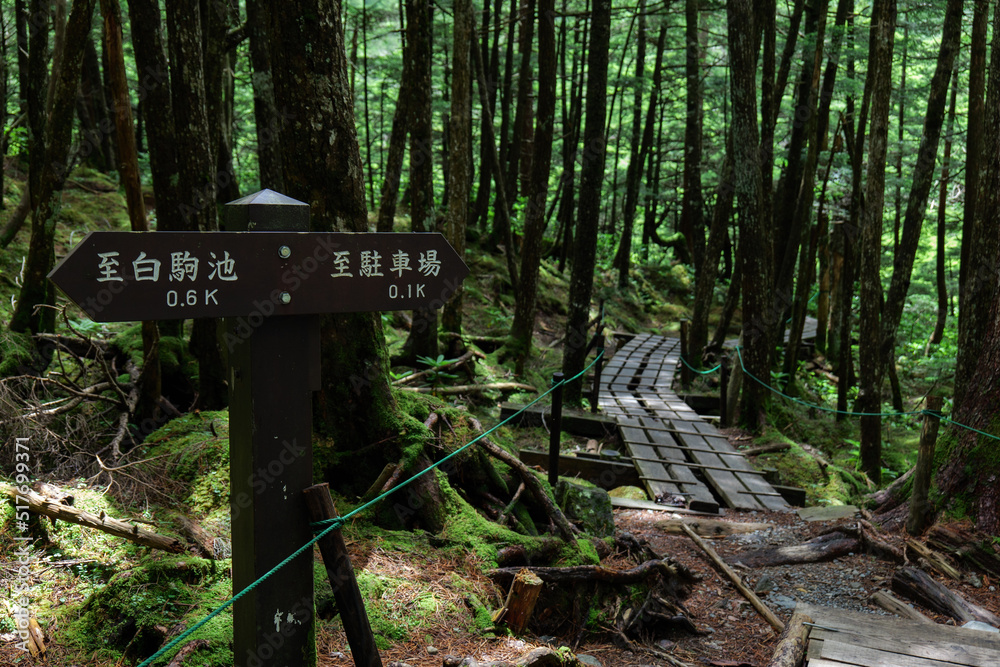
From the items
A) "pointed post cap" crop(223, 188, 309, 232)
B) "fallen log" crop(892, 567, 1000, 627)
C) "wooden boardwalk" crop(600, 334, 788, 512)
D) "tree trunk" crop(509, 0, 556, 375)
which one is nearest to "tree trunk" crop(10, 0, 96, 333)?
"pointed post cap" crop(223, 188, 309, 232)

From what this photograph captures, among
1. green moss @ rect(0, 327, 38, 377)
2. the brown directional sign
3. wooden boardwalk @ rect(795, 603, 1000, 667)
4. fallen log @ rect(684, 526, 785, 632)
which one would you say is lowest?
fallen log @ rect(684, 526, 785, 632)

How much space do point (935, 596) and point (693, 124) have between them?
16535 millimetres

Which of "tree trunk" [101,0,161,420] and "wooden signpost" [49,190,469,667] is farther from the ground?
"tree trunk" [101,0,161,420]

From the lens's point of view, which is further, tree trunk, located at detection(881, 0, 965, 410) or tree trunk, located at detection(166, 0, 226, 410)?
tree trunk, located at detection(881, 0, 965, 410)

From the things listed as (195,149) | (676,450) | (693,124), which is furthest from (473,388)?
(693,124)

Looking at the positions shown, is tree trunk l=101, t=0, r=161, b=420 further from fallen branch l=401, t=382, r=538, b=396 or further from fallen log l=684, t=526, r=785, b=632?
fallen log l=684, t=526, r=785, b=632

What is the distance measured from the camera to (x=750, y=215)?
31.5 ft

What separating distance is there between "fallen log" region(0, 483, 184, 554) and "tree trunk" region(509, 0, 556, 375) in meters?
7.96

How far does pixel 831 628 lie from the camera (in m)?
3.74

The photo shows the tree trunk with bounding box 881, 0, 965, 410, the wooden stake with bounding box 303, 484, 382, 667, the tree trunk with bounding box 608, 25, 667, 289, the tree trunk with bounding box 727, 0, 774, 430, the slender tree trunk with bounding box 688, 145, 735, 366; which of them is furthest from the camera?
the tree trunk with bounding box 608, 25, 667, 289

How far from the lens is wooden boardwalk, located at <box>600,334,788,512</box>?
7547mm

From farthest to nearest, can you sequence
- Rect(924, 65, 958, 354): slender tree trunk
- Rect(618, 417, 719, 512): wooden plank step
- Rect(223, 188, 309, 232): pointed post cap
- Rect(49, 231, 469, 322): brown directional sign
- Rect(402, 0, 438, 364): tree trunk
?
Rect(924, 65, 958, 354): slender tree trunk, Rect(402, 0, 438, 364): tree trunk, Rect(618, 417, 719, 512): wooden plank step, Rect(223, 188, 309, 232): pointed post cap, Rect(49, 231, 469, 322): brown directional sign

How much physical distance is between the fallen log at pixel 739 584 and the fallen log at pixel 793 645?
0.57m

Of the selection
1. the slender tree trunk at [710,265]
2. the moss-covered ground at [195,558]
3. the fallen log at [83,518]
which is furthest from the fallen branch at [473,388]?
the slender tree trunk at [710,265]
